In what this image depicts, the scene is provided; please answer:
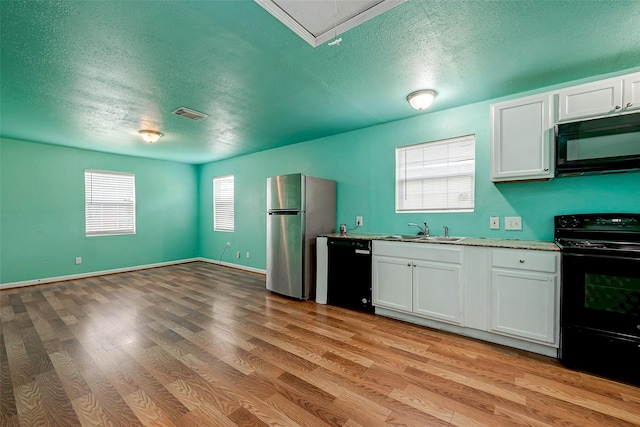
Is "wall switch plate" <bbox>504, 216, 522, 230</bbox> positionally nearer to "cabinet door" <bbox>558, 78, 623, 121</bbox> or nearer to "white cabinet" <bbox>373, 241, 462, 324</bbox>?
"white cabinet" <bbox>373, 241, 462, 324</bbox>

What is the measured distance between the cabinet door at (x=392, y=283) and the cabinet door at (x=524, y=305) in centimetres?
79

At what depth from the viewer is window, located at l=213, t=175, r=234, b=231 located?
604cm

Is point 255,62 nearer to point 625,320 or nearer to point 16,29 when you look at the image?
point 16,29

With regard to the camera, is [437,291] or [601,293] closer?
[601,293]

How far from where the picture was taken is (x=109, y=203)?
211 inches

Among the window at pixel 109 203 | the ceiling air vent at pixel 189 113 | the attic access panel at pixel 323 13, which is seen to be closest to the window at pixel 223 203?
the window at pixel 109 203

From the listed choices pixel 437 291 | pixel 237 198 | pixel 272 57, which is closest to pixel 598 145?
pixel 437 291

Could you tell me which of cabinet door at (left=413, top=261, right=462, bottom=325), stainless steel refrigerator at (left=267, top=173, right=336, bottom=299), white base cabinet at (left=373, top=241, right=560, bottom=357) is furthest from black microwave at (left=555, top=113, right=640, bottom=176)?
stainless steel refrigerator at (left=267, top=173, right=336, bottom=299)

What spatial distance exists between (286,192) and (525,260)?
2857 millimetres

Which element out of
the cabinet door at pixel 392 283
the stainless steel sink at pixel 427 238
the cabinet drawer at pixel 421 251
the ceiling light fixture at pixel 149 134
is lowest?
the cabinet door at pixel 392 283

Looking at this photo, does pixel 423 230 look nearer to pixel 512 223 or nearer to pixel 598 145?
pixel 512 223

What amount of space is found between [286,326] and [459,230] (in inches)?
88.3

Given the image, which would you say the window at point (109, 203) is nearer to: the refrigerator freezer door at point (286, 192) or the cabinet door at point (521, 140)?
the refrigerator freezer door at point (286, 192)

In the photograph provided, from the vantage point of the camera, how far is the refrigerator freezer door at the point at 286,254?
375cm
